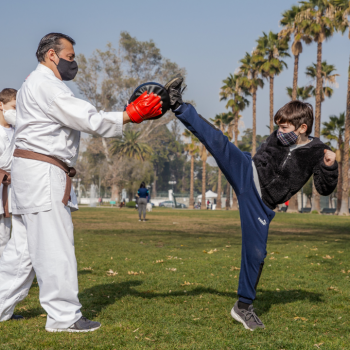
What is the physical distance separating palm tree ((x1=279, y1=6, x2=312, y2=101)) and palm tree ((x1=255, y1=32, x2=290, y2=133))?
113cm

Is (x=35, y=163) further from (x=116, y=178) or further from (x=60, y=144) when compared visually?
(x=116, y=178)

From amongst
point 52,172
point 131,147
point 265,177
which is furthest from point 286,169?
point 131,147

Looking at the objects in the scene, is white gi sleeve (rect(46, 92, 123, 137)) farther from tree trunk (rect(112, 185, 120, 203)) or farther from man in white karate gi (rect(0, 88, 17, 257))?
tree trunk (rect(112, 185, 120, 203))

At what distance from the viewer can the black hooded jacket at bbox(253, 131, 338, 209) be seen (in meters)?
3.82

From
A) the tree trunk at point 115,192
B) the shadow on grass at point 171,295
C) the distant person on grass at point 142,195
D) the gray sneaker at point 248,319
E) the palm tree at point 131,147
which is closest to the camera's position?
the gray sneaker at point 248,319

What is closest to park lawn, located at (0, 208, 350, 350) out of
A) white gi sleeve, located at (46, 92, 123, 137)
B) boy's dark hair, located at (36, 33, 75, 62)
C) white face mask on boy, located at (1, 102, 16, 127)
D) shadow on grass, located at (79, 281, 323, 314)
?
shadow on grass, located at (79, 281, 323, 314)

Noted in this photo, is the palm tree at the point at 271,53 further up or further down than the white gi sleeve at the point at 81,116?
further up

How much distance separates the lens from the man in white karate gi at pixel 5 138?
183 inches

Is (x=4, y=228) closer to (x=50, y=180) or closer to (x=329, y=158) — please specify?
(x=50, y=180)

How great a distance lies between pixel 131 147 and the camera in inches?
2650

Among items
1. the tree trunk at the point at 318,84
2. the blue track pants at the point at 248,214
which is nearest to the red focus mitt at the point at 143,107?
the blue track pants at the point at 248,214

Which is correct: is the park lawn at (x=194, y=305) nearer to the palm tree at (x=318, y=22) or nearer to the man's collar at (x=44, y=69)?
the man's collar at (x=44, y=69)

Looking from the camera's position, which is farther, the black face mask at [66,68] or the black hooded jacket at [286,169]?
the black hooded jacket at [286,169]

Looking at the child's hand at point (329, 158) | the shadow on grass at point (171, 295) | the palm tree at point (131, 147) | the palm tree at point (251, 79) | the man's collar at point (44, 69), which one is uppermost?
the palm tree at point (251, 79)
